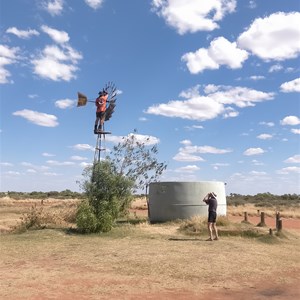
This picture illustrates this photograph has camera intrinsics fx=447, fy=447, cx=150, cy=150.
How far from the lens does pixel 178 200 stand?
24.4m

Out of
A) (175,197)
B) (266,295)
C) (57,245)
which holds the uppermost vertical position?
(175,197)

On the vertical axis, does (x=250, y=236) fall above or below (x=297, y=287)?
above

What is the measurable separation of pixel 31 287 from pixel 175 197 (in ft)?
52.7

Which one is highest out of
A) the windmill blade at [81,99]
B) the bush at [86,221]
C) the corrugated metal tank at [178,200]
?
the windmill blade at [81,99]

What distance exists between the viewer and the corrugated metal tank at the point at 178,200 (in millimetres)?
24250

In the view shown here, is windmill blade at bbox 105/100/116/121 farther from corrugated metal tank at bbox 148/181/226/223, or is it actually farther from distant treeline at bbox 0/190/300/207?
distant treeline at bbox 0/190/300/207

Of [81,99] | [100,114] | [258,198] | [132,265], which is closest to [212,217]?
[132,265]

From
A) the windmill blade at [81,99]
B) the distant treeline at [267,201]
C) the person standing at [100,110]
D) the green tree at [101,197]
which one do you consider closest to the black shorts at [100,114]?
the person standing at [100,110]

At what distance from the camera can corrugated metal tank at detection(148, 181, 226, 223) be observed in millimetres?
24250

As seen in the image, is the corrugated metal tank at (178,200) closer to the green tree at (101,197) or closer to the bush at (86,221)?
the green tree at (101,197)

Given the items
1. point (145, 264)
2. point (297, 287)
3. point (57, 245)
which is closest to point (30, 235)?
point (57, 245)

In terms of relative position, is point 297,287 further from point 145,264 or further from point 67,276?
point 67,276

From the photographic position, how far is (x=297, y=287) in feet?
31.1

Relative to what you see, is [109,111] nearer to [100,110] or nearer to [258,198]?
[100,110]
